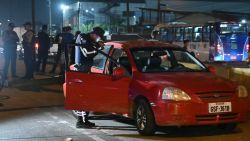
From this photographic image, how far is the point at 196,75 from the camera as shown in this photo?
9.09 m

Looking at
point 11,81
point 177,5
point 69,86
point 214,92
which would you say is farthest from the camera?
point 177,5

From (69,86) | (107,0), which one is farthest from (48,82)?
(107,0)

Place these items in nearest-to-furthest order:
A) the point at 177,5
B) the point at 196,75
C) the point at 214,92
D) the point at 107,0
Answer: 1. the point at 214,92
2. the point at 196,75
3. the point at 177,5
4. the point at 107,0

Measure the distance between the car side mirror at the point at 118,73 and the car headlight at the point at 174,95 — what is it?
0.98m

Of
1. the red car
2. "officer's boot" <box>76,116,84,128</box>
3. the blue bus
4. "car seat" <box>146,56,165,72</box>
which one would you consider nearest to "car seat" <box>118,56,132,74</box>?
the red car

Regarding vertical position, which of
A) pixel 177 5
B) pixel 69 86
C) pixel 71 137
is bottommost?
pixel 71 137

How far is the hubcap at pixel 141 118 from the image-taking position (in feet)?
28.8

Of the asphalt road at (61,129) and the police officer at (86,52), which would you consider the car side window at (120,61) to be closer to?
the police officer at (86,52)

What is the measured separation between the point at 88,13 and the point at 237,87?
203ft

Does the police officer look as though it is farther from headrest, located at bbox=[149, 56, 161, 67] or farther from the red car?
headrest, located at bbox=[149, 56, 161, 67]

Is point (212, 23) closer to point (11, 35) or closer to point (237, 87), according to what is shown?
point (11, 35)

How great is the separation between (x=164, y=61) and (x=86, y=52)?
5.21 feet

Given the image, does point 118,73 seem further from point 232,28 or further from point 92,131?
point 232,28

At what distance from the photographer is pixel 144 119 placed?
28.8 ft
